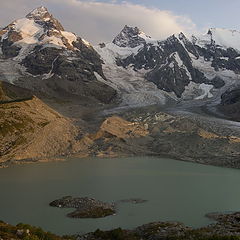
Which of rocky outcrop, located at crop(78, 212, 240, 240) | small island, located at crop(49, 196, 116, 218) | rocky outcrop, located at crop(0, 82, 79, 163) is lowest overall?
rocky outcrop, located at crop(78, 212, 240, 240)

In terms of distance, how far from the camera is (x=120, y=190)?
59188mm

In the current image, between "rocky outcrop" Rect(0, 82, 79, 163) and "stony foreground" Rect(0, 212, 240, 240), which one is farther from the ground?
"rocky outcrop" Rect(0, 82, 79, 163)

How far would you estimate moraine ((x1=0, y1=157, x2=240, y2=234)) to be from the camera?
145 feet

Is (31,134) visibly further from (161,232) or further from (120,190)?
(161,232)

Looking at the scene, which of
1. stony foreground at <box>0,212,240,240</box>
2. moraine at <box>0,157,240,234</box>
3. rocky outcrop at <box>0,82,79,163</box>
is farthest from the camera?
rocky outcrop at <box>0,82,79,163</box>

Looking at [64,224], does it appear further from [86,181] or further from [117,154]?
[117,154]

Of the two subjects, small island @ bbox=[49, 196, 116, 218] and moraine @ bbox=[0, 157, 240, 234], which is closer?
moraine @ bbox=[0, 157, 240, 234]

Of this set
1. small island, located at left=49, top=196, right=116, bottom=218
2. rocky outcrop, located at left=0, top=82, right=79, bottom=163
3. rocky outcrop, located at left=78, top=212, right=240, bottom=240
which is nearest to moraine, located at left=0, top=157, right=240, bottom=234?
small island, located at left=49, top=196, right=116, bottom=218

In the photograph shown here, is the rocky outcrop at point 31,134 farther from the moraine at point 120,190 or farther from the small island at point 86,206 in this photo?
the small island at point 86,206

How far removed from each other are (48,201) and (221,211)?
66.6 feet

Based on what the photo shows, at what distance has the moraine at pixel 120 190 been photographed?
1742 inches

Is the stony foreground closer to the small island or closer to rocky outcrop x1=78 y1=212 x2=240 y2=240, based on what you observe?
rocky outcrop x1=78 y1=212 x2=240 y2=240

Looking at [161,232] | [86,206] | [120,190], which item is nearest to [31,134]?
[120,190]

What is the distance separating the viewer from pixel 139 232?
38125 millimetres
